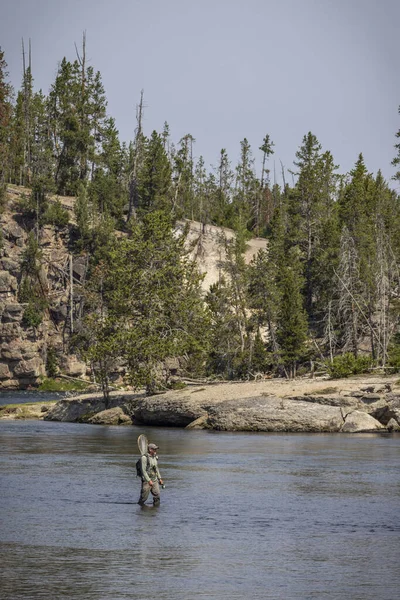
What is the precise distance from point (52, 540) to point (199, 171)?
14084 centimetres

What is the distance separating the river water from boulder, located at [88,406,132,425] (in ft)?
50.0

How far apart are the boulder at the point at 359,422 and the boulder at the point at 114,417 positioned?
1415 cm

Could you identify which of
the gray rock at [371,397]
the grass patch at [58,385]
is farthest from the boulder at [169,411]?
the grass patch at [58,385]

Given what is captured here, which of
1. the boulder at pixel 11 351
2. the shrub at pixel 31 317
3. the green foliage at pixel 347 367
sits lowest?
the green foliage at pixel 347 367

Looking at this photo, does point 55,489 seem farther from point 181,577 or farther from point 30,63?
point 30,63

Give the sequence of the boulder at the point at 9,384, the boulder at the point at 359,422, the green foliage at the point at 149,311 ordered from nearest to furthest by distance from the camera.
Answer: the boulder at the point at 359,422, the green foliage at the point at 149,311, the boulder at the point at 9,384

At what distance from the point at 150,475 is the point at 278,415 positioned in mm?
22302

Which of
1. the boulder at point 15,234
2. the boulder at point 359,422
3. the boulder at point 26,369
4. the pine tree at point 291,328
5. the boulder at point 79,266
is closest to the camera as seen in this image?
the boulder at point 359,422

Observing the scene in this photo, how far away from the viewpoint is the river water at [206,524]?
50.8 feet

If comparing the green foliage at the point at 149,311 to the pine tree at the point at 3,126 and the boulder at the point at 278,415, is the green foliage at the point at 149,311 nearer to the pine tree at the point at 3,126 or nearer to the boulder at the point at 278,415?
the boulder at the point at 278,415

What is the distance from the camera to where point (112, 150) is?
12975cm

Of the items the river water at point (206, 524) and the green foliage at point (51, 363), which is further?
the green foliage at point (51, 363)

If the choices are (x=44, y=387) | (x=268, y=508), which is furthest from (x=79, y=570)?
(x=44, y=387)

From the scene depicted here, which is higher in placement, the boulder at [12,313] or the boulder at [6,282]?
the boulder at [6,282]
